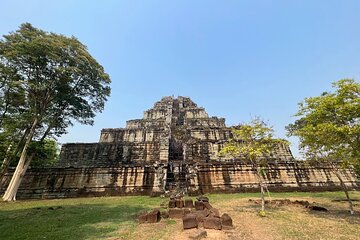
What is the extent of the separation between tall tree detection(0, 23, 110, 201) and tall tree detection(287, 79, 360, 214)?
51.3ft

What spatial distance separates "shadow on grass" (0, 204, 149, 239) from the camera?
691 cm

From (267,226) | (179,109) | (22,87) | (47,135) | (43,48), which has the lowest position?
(267,226)

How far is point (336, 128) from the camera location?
328 inches

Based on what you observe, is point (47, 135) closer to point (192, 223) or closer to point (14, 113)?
point (14, 113)

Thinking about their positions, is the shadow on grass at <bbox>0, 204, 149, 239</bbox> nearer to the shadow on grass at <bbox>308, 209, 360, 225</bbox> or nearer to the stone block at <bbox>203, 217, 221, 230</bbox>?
the stone block at <bbox>203, 217, 221, 230</bbox>

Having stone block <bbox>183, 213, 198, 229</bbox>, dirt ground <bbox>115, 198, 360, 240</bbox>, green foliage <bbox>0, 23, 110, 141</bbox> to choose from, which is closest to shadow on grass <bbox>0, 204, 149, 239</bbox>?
dirt ground <bbox>115, 198, 360, 240</bbox>

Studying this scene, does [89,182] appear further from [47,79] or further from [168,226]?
[168,226]

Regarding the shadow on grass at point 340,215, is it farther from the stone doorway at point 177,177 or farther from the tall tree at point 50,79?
the tall tree at point 50,79

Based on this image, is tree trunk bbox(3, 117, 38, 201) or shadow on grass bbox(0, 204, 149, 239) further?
tree trunk bbox(3, 117, 38, 201)

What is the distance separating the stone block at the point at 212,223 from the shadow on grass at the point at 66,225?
292 cm

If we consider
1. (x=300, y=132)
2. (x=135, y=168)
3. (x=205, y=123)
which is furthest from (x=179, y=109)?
(x=300, y=132)

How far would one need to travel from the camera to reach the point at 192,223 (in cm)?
715

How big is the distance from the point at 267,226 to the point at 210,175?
10.9 metres

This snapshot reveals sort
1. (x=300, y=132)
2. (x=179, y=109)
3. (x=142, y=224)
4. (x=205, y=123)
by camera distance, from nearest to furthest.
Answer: (x=142, y=224) → (x=300, y=132) → (x=205, y=123) → (x=179, y=109)
